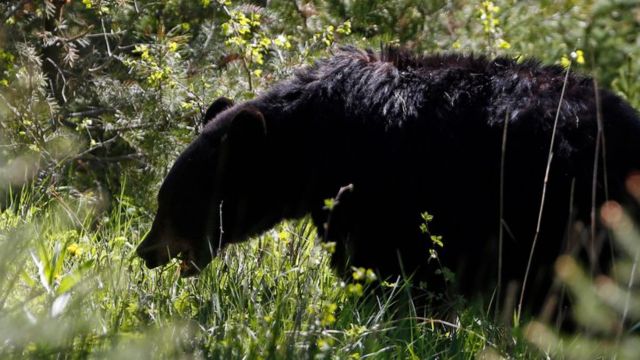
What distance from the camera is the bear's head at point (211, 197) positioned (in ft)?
18.0

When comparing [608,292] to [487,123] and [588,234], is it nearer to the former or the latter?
[588,234]

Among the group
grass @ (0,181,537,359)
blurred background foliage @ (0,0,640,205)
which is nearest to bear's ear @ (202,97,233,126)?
blurred background foliage @ (0,0,640,205)

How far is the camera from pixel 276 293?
4500 millimetres

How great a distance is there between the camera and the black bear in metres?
4.71

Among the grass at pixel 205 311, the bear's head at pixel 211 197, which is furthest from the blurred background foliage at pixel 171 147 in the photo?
the bear's head at pixel 211 197

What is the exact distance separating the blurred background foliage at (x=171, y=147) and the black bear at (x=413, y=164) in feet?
0.96

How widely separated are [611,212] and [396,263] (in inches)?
44.2

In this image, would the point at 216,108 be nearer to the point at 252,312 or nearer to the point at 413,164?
the point at 413,164

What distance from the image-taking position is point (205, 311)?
423cm

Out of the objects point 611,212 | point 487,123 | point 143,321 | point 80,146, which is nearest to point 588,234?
point 611,212

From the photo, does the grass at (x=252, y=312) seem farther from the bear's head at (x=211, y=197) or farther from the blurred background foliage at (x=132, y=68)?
the blurred background foliage at (x=132, y=68)

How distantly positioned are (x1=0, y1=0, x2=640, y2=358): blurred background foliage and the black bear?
291mm

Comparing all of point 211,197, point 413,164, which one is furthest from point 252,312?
point 211,197

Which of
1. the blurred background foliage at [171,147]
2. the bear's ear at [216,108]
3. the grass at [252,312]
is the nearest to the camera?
the grass at [252,312]
